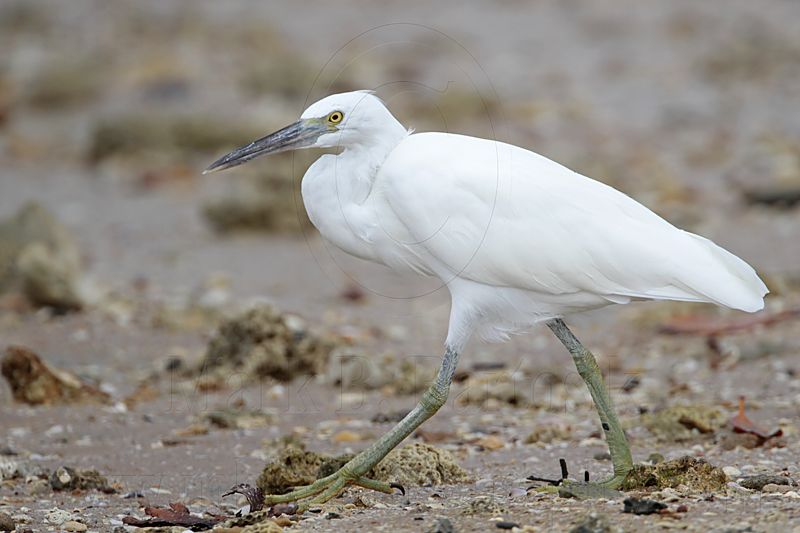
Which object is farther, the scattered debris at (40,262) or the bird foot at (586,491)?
the scattered debris at (40,262)

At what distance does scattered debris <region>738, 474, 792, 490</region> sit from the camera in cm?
487

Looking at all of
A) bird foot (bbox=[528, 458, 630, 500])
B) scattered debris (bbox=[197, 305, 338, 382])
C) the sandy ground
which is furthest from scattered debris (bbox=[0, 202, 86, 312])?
bird foot (bbox=[528, 458, 630, 500])

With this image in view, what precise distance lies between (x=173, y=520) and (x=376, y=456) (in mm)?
956

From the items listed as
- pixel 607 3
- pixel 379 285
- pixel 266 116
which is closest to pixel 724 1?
pixel 607 3

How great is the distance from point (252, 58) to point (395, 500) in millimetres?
14434

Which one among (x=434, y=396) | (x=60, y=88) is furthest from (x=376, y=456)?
(x=60, y=88)

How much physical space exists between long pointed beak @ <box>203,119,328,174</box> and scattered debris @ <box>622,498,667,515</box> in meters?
2.18

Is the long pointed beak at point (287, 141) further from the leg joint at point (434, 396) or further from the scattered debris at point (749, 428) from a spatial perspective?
the scattered debris at point (749, 428)

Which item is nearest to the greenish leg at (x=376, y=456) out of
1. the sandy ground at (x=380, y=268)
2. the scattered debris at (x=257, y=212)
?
the sandy ground at (x=380, y=268)

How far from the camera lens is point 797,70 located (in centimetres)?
1658

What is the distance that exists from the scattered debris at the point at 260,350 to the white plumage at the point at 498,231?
2.00 metres

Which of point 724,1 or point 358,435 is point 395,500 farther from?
point 724,1

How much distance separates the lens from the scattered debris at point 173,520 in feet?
15.4

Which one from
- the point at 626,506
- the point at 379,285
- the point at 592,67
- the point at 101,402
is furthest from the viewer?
the point at 592,67
